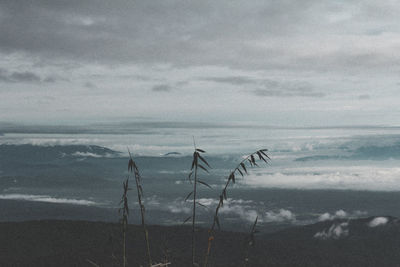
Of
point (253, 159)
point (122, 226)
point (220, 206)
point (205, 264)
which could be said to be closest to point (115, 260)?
point (122, 226)

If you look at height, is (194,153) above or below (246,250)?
above

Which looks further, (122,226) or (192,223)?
(122,226)

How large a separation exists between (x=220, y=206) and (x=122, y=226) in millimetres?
1687

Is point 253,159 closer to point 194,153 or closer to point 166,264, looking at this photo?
point 194,153

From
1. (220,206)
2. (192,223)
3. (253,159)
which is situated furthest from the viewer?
(253,159)

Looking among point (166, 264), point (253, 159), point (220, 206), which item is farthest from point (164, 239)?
point (253, 159)

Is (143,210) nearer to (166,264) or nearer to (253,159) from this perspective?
(166,264)

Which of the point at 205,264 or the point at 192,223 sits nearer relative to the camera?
the point at 192,223

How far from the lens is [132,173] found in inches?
305

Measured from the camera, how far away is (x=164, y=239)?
346 inches

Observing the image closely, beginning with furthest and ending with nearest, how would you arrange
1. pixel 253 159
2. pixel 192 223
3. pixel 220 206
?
pixel 253 159, pixel 220 206, pixel 192 223

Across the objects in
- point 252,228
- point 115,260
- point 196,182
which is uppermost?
point 196,182

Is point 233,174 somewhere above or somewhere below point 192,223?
above

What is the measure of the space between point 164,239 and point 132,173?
68.9 inches
